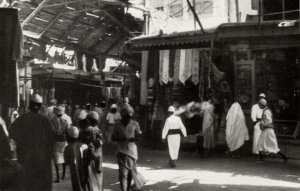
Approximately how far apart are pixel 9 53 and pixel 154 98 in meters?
9.36

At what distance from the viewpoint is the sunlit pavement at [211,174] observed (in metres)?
8.99

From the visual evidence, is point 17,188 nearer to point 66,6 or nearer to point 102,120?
point 102,120

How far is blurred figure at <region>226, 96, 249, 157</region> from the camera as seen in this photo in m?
13.1

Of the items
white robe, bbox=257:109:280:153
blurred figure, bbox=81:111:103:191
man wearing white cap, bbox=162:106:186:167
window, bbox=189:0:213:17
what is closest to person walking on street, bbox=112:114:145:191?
blurred figure, bbox=81:111:103:191

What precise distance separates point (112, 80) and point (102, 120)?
8590 mm

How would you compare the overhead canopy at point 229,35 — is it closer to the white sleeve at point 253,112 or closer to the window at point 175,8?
the white sleeve at point 253,112

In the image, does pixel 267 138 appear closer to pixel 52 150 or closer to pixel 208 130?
pixel 208 130

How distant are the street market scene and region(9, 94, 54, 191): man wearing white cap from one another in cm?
1

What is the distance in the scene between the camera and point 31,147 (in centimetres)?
598

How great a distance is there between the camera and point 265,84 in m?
14.1

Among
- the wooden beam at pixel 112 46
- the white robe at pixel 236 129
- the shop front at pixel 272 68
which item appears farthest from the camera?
the wooden beam at pixel 112 46

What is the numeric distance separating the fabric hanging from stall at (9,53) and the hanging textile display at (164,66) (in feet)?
28.0

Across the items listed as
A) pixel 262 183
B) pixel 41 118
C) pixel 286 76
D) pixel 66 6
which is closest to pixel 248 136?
pixel 286 76

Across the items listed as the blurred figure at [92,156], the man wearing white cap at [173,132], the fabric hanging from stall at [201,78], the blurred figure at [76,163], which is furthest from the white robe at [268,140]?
the blurred figure at [76,163]
